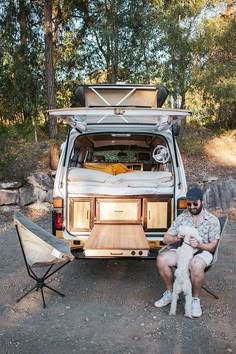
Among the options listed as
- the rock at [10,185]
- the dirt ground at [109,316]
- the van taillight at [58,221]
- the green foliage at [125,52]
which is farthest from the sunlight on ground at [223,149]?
the van taillight at [58,221]

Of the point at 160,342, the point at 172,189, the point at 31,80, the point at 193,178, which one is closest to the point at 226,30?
the point at 193,178

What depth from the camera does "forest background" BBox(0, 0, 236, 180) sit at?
34.3 ft

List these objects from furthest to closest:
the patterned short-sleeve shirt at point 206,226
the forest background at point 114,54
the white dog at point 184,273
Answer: the forest background at point 114,54 < the patterned short-sleeve shirt at point 206,226 < the white dog at point 184,273

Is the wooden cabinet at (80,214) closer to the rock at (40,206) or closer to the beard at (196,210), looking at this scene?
the beard at (196,210)

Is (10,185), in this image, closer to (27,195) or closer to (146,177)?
(27,195)

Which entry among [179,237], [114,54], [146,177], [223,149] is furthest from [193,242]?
[114,54]

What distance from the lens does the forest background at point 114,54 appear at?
1046 cm

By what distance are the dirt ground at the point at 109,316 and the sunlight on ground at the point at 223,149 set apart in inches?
224

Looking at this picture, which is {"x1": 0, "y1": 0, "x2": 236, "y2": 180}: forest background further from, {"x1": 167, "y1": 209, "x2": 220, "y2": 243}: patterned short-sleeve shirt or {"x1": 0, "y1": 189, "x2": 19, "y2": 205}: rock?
{"x1": 167, "y1": 209, "x2": 220, "y2": 243}: patterned short-sleeve shirt

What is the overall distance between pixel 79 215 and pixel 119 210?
447 millimetres

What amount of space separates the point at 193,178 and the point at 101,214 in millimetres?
5040

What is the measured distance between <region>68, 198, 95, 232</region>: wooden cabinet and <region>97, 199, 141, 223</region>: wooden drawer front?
0.10 meters

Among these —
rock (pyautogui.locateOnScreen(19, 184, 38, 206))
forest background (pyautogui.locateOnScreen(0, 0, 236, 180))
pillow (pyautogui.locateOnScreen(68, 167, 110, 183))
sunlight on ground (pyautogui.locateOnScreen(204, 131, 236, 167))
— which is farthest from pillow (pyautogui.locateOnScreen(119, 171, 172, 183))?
sunlight on ground (pyautogui.locateOnScreen(204, 131, 236, 167))

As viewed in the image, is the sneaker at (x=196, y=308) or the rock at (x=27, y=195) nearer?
the sneaker at (x=196, y=308)
